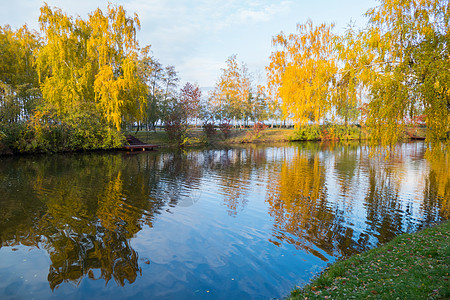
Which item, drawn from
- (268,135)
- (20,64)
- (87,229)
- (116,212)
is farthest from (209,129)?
(87,229)

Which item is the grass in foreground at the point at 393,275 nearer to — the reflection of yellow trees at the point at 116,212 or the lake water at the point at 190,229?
the lake water at the point at 190,229

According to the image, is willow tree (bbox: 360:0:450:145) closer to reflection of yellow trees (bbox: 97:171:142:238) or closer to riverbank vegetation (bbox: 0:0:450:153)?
riverbank vegetation (bbox: 0:0:450:153)

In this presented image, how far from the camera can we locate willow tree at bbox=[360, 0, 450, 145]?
764 cm

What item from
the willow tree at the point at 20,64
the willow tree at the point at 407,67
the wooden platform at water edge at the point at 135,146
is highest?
the willow tree at the point at 20,64

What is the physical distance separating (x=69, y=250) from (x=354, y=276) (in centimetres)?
666

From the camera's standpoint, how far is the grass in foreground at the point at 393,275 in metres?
4.29

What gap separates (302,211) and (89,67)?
98.5 ft

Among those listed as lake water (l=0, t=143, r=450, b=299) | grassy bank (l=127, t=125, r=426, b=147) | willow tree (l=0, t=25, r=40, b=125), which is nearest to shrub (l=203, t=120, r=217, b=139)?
grassy bank (l=127, t=125, r=426, b=147)

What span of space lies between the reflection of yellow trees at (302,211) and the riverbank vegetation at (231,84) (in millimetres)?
3346

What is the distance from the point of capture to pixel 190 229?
8867mm

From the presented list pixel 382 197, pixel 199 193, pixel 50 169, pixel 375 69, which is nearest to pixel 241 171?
pixel 199 193

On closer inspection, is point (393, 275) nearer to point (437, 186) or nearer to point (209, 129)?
point (437, 186)

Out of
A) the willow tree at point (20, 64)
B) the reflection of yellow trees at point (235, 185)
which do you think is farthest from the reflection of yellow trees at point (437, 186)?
the willow tree at point (20, 64)

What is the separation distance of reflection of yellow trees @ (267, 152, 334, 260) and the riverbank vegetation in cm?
335
